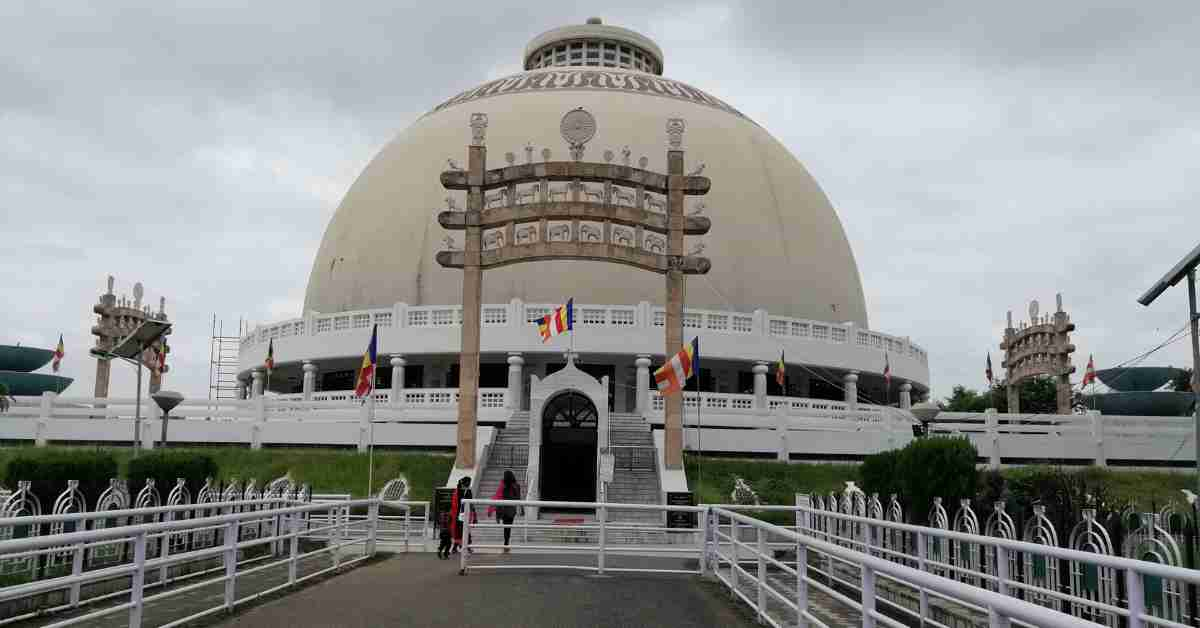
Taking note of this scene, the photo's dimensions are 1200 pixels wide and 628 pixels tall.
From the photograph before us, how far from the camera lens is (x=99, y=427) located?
110 ft

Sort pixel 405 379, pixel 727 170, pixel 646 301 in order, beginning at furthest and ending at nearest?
pixel 727 170 < pixel 405 379 < pixel 646 301

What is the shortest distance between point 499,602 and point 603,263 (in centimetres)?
2803

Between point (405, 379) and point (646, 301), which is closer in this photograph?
point (646, 301)

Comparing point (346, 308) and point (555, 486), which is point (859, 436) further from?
point (346, 308)

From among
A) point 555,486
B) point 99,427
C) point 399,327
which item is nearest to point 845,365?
point 555,486

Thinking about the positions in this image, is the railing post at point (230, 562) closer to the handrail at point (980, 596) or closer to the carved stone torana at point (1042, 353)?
the handrail at point (980, 596)

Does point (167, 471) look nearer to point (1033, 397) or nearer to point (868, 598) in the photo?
point (868, 598)

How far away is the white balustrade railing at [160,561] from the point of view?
9078 mm

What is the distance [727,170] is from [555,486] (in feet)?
59.9

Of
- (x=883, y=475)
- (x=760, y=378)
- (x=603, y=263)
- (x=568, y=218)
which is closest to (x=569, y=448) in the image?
(x=568, y=218)

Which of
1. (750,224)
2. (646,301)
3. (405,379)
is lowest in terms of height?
(405,379)

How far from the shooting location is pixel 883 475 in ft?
65.1

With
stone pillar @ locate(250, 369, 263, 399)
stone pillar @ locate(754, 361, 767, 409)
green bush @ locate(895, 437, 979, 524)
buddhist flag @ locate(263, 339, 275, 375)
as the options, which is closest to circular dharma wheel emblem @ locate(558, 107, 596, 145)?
stone pillar @ locate(754, 361, 767, 409)

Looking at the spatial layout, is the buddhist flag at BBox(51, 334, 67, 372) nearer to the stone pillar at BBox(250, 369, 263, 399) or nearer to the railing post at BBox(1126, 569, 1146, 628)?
the stone pillar at BBox(250, 369, 263, 399)
